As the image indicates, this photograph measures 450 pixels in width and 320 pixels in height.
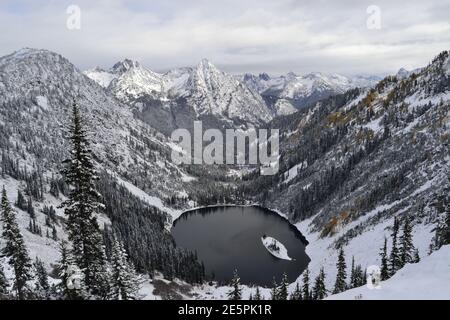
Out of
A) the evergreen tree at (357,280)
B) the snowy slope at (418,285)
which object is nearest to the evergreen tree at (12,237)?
the snowy slope at (418,285)

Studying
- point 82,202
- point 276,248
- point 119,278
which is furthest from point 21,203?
point 82,202

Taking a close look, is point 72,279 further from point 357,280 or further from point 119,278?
point 357,280

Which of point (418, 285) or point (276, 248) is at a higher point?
point (418, 285)

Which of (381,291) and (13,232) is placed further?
(13,232)

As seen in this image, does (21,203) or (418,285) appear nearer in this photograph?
(418,285)

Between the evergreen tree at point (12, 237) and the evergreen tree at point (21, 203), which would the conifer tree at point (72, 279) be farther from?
the evergreen tree at point (21, 203)
